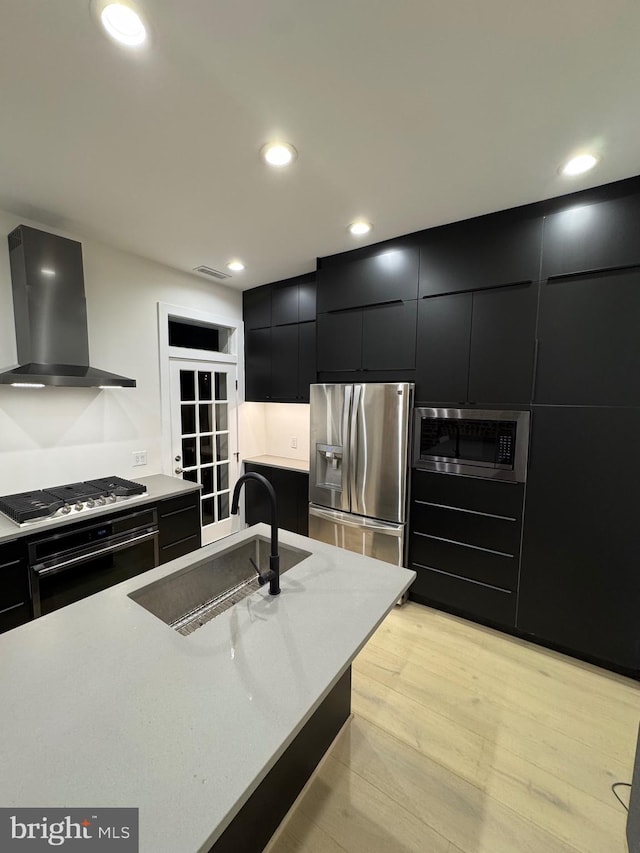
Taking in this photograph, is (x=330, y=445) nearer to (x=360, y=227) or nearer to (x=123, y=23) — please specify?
(x=360, y=227)

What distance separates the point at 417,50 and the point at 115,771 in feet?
6.93

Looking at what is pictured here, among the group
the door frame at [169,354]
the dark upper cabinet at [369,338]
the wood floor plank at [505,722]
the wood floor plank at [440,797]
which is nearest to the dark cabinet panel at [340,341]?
the dark upper cabinet at [369,338]

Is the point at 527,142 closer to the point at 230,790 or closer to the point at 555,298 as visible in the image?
the point at 555,298

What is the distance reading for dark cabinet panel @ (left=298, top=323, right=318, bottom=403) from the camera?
10.6 feet

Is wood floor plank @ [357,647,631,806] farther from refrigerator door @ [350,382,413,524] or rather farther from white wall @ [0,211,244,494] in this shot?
white wall @ [0,211,244,494]

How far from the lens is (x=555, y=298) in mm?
2021

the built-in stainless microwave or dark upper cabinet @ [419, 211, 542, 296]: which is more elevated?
dark upper cabinet @ [419, 211, 542, 296]

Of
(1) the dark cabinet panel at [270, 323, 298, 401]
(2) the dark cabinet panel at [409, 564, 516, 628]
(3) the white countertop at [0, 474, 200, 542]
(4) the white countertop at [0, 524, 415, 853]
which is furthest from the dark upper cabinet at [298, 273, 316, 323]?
(4) the white countertop at [0, 524, 415, 853]

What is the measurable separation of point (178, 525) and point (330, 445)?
1.36m

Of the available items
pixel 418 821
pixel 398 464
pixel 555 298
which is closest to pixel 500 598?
pixel 398 464

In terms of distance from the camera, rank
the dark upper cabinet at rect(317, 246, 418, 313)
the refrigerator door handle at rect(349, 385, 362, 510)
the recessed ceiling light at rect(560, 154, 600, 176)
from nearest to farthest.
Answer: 1. the recessed ceiling light at rect(560, 154, 600, 176)
2. the dark upper cabinet at rect(317, 246, 418, 313)
3. the refrigerator door handle at rect(349, 385, 362, 510)

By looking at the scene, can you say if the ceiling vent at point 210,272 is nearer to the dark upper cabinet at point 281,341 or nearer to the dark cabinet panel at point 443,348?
the dark upper cabinet at point 281,341

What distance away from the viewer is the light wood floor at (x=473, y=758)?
1313mm

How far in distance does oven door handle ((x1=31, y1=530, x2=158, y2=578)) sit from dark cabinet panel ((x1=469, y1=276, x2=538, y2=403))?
8.16 ft
